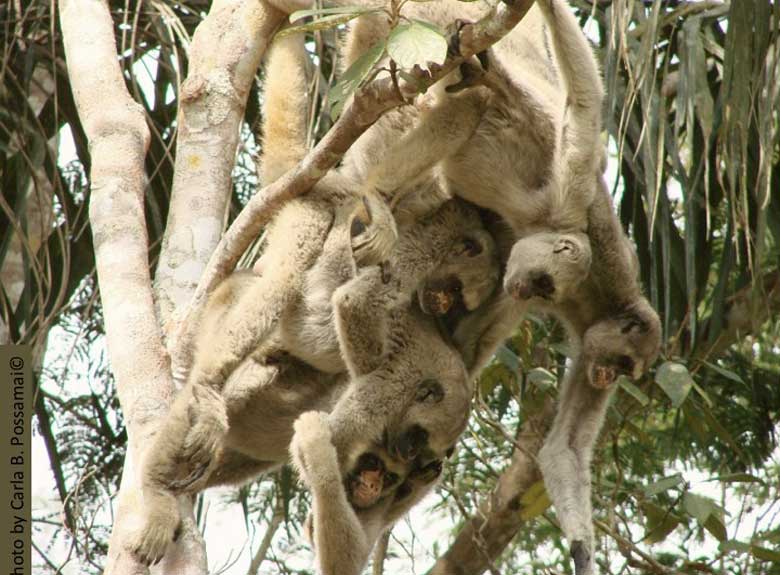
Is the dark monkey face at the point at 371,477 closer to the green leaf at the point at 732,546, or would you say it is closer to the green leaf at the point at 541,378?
the green leaf at the point at 541,378

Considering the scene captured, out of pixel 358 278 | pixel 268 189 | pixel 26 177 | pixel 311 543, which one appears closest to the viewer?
pixel 268 189

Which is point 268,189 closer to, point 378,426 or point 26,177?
point 378,426

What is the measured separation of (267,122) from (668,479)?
2316 millimetres

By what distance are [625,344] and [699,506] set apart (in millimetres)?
733

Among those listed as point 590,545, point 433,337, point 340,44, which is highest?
point 340,44

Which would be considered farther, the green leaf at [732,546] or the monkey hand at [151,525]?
the green leaf at [732,546]

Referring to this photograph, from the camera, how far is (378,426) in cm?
496

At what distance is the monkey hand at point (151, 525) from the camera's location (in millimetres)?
3967

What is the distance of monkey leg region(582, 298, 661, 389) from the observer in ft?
16.3

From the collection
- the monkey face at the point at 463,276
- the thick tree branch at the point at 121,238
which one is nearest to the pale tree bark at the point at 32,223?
the thick tree branch at the point at 121,238

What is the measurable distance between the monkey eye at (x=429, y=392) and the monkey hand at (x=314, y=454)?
0.43 metres

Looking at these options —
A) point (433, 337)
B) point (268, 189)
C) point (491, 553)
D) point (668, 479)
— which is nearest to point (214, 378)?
point (268, 189)

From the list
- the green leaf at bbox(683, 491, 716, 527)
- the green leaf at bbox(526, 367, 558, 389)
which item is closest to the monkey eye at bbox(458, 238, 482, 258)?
the green leaf at bbox(526, 367, 558, 389)

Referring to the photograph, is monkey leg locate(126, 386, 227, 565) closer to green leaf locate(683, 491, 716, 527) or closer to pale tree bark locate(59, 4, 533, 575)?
pale tree bark locate(59, 4, 533, 575)
